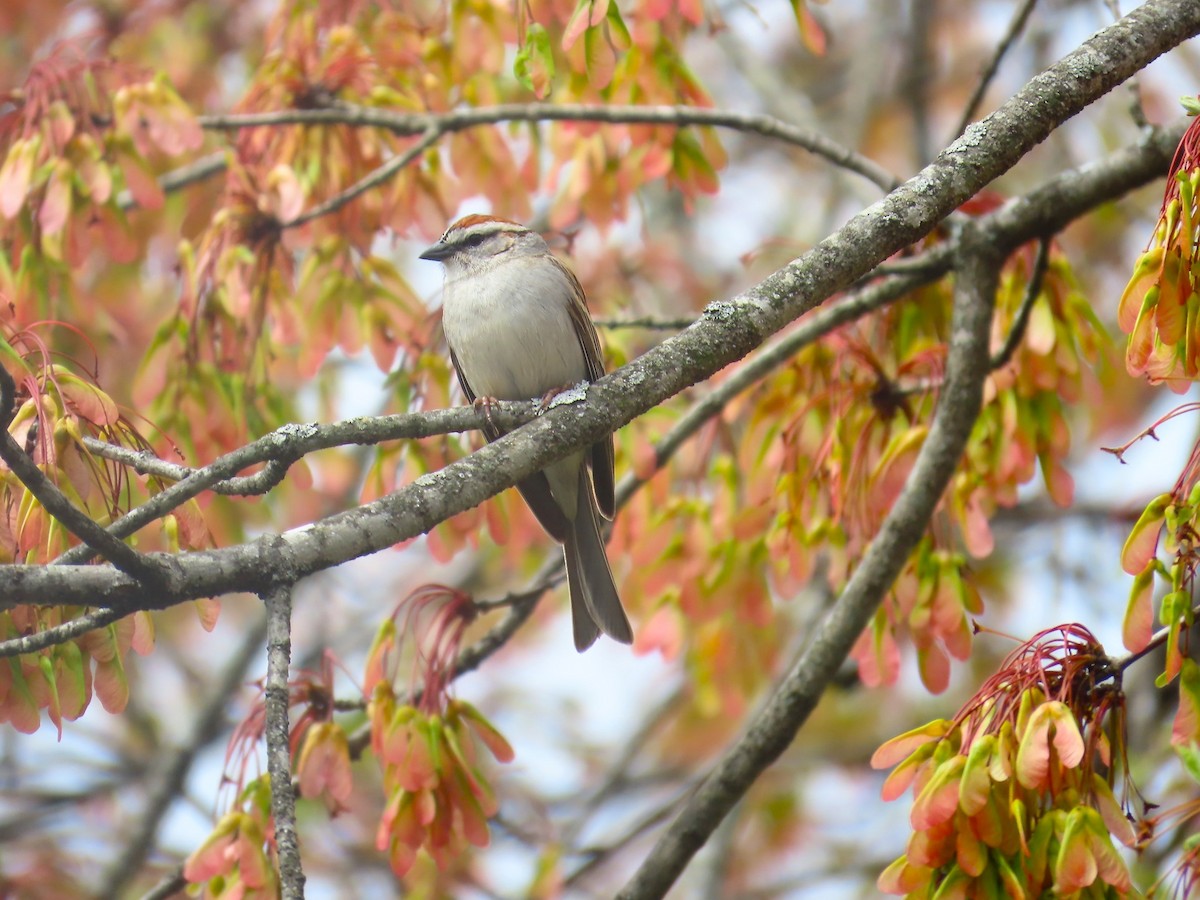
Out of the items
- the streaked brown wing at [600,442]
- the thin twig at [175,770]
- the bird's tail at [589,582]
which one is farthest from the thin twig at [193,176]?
the thin twig at [175,770]

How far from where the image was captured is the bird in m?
4.45

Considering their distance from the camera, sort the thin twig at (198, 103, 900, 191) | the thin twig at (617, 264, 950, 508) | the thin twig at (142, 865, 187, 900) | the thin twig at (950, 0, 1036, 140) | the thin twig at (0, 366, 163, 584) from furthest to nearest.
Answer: the thin twig at (950, 0, 1036, 140)
the thin twig at (198, 103, 900, 191)
the thin twig at (617, 264, 950, 508)
the thin twig at (142, 865, 187, 900)
the thin twig at (0, 366, 163, 584)

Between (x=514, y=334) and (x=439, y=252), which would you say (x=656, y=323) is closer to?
(x=514, y=334)

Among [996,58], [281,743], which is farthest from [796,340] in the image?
[281,743]

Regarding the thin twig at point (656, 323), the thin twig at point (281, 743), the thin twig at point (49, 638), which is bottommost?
the thin twig at point (281, 743)

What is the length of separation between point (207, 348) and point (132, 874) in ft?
11.0

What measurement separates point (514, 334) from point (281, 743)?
2348mm

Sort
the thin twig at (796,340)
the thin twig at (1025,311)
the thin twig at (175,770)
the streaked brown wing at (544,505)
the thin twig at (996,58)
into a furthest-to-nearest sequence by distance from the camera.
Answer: the thin twig at (175,770) < the streaked brown wing at (544,505) < the thin twig at (996,58) < the thin twig at (796,340) < the thin twig at (1025,311)

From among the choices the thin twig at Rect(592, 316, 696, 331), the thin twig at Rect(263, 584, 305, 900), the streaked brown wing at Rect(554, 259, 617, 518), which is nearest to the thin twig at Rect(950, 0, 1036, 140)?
the thin twig at Rect(592, 316, 696, 331)

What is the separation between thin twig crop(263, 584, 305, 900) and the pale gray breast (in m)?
2.14

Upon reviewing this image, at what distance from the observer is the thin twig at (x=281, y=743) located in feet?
7.53

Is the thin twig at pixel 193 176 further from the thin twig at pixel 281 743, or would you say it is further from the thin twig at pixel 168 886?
the thin twig at pixel 281 743

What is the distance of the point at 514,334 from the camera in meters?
4.52

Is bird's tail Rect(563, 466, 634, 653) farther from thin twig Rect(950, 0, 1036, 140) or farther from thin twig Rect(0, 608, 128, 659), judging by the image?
thin twig Rect(0, 608, 128, 659)
